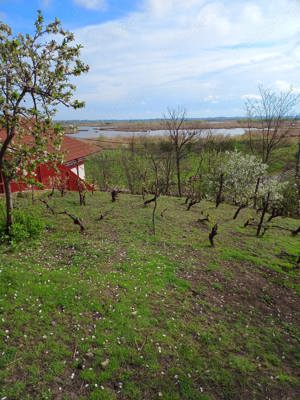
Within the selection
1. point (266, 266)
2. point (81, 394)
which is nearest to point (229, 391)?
point (81, 394)

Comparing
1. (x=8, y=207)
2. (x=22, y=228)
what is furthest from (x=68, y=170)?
(x=8, y=207)

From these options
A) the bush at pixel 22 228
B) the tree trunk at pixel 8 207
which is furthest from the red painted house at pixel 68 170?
the tree trunk at pixel 8 207

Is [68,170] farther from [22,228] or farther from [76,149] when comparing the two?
[22,228]

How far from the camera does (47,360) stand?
4848mm

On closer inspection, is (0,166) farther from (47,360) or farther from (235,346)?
A: (235,346)

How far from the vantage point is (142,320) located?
6.25m

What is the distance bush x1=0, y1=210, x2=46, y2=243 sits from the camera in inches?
354

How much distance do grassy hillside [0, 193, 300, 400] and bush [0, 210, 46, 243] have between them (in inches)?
11.1

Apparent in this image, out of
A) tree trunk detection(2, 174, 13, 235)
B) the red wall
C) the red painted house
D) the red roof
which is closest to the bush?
tree trunk detection(2, 174, 13, 235)

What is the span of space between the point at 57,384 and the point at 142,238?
7137mm

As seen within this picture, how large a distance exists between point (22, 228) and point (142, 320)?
5.30 metres

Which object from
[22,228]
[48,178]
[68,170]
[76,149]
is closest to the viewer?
[22,228]

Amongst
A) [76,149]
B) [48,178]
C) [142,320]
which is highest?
[76,149]

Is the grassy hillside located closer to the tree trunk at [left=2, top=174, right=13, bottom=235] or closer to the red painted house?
the tree trunk at [left=2, top=174, right=13, bottom=235]
